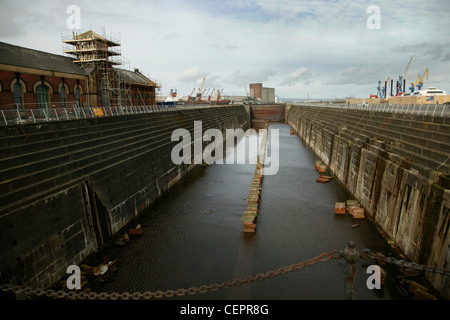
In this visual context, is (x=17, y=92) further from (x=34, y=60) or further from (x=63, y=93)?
(x=63, y=93)

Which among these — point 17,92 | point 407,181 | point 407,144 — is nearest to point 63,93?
point 17,92

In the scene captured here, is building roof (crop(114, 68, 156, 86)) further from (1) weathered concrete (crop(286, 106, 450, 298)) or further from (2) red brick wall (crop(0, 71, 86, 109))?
(1) weathered concrete (crop(286, 106, 450, 298))

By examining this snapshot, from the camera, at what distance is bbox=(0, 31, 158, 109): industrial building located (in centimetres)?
2781

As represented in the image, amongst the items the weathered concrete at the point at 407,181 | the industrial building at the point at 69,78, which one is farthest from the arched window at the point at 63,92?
the weathered concrete at the point at 407,181

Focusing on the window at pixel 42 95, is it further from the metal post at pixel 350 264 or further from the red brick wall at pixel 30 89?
the metal post at pixel 350 264

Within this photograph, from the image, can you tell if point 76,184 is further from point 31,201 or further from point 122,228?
point 122,228

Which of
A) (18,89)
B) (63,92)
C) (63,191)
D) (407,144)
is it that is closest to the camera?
(63,191)

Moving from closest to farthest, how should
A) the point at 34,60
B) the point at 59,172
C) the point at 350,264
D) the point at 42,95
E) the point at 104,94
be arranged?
the point at 350,264 → the point at 59,172 → the point at 34,60 → the point at 42,95 → the point at 104,94

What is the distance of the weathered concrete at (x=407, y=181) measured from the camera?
13664mm

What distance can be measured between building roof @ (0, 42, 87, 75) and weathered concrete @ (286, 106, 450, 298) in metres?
34.7

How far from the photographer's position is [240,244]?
63.8ft

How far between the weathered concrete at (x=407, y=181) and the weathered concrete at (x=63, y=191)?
18.9m

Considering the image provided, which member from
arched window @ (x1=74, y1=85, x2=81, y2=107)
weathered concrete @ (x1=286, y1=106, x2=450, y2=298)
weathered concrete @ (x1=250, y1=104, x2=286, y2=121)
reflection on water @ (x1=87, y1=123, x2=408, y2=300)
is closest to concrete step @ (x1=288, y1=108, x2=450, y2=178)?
weathered concrete @ (x1=286, y1=106, x2=450, y2=298)

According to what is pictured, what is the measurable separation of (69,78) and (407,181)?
1469 inches
